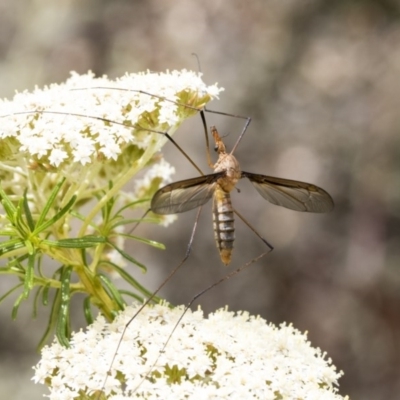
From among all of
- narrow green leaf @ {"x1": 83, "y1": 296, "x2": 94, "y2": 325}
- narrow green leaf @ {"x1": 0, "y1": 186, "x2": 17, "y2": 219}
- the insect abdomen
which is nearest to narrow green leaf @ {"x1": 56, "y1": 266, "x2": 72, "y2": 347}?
narrow green leaf @ {"x1": 83, "y1": 296, "x2": 94, "y2": 325}

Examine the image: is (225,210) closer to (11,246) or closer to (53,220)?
(53,220)

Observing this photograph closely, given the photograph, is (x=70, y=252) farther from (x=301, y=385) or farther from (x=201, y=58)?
(x=201, y=58)

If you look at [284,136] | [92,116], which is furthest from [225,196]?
[284,136]

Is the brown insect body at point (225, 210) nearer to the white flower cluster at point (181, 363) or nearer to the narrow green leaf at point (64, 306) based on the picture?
the white flower cluster at point (181, 363)

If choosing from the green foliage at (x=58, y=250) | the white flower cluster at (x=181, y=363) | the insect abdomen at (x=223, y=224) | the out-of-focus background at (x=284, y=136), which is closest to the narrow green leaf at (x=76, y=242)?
the green foliage at (x=58, y=250)

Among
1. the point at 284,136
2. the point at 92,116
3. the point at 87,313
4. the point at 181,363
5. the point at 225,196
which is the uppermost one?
the point at 284,136
